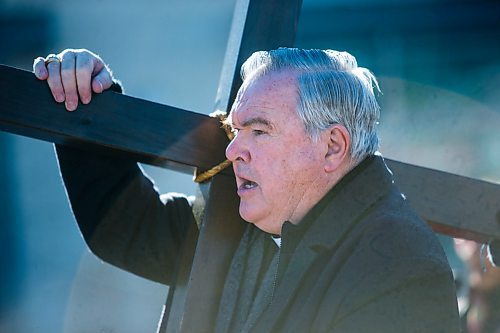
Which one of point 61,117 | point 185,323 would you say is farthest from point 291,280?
point 61,117

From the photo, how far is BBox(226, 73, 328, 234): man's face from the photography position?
7.31ft

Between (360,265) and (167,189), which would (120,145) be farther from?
(167,189)

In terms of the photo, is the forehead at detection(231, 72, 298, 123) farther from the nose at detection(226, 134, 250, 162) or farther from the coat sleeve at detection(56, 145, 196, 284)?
the coat sleeve at detection(56, 145, 196, 284)

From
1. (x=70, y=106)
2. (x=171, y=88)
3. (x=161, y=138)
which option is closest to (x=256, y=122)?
(x=161, y=138)

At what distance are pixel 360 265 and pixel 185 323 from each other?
1.95 ft

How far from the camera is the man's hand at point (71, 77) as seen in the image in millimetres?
2260

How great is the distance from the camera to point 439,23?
14.3 ft

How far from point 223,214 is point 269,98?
367mm

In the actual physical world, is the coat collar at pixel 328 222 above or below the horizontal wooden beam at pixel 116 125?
below

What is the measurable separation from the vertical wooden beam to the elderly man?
4 centimetres

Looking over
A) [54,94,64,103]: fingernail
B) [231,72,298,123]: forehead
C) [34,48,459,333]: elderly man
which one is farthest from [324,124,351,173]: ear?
[54,94,64,103]: fingernail

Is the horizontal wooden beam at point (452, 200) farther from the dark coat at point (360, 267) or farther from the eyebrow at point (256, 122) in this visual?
the eyebrow at point (256, 122)

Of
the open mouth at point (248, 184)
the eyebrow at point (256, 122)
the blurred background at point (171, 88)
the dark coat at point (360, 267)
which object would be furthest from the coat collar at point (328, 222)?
the blurred background at point (171, 88)

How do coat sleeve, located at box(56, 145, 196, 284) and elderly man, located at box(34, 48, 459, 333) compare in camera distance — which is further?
coat sleeve, located at box(56, 145, 196, 284)
